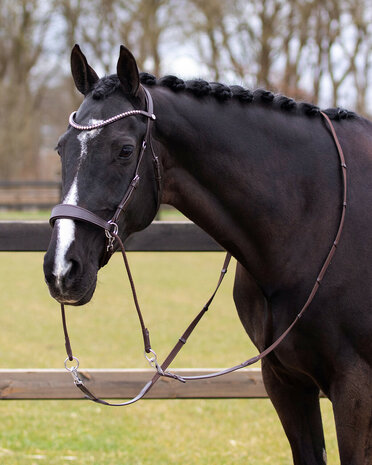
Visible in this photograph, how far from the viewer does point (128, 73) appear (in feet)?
7.98

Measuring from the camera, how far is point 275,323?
2594mm

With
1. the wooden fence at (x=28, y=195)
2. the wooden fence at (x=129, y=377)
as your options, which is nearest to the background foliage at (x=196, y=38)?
the wooden fence at (x=28, y=195)

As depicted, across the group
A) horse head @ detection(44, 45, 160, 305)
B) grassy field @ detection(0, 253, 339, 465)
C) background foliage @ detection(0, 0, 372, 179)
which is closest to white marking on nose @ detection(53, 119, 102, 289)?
horse head @ detection(44, 45, 160, 305)

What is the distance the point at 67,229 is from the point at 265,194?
0.79 m

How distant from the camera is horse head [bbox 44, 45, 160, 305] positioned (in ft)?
7.36

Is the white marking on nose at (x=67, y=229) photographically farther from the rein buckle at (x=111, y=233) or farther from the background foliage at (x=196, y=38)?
the background foliage at (x=196, y=38)

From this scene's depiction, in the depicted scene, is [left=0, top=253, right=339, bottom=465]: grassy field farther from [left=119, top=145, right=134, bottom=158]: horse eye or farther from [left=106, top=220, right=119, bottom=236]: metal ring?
[left=119, top=145, right=134, bottom=158]: horse eye

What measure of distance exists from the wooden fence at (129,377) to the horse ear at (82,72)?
1450 millimetres

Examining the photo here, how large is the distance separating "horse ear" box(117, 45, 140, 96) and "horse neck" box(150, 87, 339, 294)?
0.14 m

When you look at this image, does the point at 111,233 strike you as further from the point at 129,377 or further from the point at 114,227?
the point at 129,377

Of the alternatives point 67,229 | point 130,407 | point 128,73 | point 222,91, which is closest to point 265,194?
point 222,91

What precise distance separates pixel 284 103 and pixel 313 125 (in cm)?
15

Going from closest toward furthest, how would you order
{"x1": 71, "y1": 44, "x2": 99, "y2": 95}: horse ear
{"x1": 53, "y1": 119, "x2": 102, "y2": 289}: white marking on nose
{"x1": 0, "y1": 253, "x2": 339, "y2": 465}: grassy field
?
{"x1": 53, "y1": 119, "x2": 102, "y2": 289}: white marking on nose < {"x1": 71, "y1": 44, "x2": 99, "y2": 95}: horse ear < {"x1": 0, "y1": 253, "x2": 339, "y2": 465}: grassy field

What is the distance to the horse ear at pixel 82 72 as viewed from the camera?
8.18 ft
